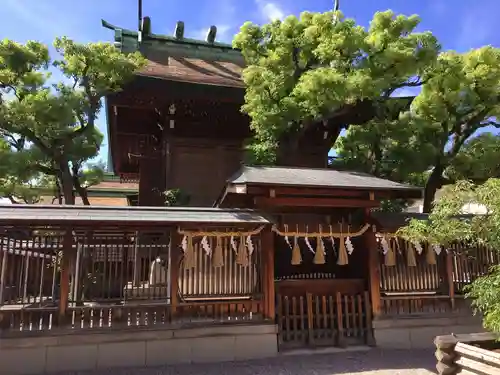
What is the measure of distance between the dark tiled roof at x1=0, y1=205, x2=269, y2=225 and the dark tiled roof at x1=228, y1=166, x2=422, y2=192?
701 mm

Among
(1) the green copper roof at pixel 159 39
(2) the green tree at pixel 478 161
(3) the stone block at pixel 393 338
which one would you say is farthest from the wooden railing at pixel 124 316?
(1) the green copper roof at pixel 159 39

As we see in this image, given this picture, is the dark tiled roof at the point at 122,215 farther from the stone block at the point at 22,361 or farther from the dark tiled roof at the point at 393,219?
the dark tiled roof at the point at 393,219

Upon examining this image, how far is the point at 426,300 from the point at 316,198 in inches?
130

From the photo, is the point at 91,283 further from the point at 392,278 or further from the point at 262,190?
the point at 392,278

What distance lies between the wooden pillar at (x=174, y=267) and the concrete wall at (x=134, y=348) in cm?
47

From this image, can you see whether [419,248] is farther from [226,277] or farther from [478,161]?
[478,161]

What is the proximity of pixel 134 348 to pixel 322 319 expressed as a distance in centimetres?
375

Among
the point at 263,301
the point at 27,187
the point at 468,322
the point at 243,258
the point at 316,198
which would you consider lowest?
the point at 468,322

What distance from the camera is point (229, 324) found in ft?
24.9

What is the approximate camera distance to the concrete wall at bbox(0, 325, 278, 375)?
6.66m

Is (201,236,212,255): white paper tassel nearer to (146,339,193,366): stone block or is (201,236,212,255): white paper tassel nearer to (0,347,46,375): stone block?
(146,339,193,366): stone block

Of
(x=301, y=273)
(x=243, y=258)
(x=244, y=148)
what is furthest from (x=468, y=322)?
(x=244, y=148)

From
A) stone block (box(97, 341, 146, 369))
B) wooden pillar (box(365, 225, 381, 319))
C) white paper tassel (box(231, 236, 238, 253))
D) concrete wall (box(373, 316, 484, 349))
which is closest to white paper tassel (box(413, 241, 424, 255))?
wooden pillar (box(365, 225, 381, 319))

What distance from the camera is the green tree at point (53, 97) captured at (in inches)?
464
